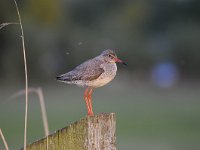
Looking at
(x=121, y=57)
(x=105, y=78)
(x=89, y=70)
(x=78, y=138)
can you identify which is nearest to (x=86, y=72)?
(x=89, y=70)

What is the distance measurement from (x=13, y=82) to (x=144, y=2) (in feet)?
54.0

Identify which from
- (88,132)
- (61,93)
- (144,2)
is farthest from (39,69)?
(88,132)

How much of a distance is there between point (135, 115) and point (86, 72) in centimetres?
2309

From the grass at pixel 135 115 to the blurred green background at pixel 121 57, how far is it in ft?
0.12

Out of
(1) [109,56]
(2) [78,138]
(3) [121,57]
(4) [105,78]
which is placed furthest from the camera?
(3) [121,57]

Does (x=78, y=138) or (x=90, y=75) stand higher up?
(x=90, y=75)

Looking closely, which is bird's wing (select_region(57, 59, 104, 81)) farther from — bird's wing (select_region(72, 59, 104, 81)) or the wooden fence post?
the wooden fence post

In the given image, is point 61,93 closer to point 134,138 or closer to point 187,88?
point 187,88

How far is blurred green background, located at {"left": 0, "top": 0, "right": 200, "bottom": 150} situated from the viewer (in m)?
27.3

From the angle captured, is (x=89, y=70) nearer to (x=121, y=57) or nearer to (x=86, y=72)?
(x=86, y=72)

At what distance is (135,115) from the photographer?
29.8 meters

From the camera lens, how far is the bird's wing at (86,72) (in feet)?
21.9

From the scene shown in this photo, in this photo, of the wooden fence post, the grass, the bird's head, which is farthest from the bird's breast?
the grass

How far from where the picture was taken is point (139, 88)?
135ft
